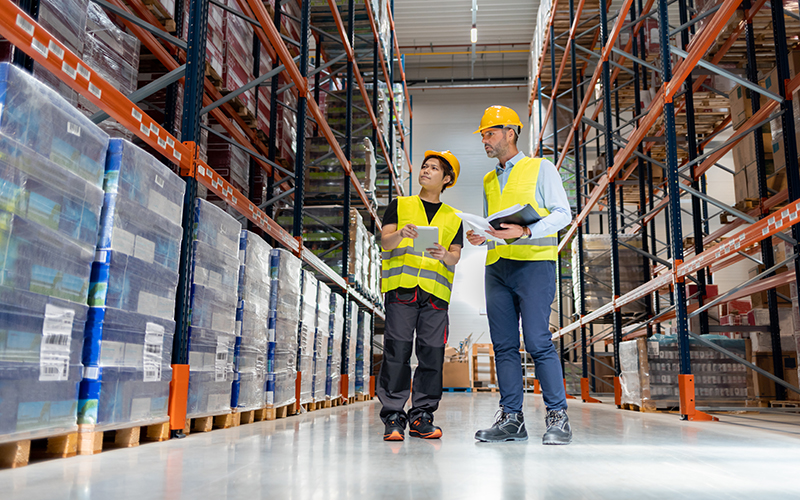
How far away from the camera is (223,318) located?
3822 mm

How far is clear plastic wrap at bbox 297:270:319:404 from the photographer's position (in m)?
5.68

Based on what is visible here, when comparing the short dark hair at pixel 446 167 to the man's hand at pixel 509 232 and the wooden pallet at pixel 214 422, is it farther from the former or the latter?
the wooden pallet at pixel 214 422

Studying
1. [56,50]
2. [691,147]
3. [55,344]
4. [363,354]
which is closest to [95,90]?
[56,50]

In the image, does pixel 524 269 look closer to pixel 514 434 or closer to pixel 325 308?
pixel 514 434

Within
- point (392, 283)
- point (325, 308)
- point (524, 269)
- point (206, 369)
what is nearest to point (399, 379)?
point (392, 283)

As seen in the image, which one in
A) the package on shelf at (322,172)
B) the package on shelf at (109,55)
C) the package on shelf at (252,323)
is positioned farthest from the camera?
the package on shelf at (322,172)

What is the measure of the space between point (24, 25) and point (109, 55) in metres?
2.64

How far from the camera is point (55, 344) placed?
2.23 meters

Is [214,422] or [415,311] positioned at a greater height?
[415,311]

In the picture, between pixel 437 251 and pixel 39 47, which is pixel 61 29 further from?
pixel 437 251

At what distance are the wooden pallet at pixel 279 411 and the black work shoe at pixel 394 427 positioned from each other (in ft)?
6.02

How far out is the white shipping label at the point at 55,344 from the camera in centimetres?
217

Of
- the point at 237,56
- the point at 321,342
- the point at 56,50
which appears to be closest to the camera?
the point at 56,50

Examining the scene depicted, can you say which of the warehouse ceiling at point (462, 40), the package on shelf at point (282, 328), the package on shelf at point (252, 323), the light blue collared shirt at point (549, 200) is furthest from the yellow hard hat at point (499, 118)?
the warehouse ceiling at point (462, 40)
